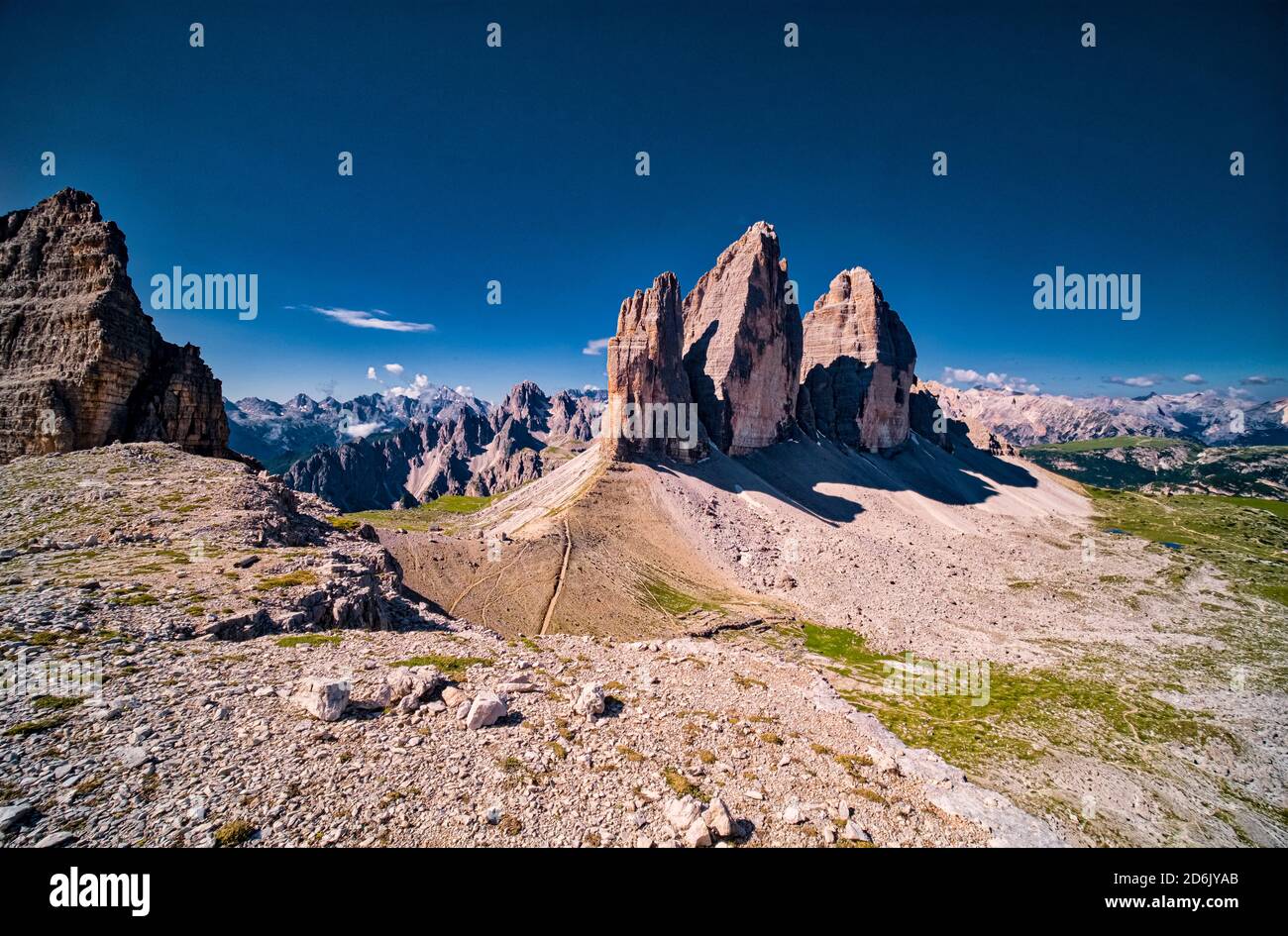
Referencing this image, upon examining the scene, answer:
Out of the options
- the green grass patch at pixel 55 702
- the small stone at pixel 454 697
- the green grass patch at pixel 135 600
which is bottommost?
the small stone at pixel 454 697

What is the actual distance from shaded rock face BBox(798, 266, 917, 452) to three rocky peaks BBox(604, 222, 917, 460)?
293 mm

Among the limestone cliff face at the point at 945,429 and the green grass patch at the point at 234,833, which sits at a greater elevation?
the limestone cliff face at the point at 945,429

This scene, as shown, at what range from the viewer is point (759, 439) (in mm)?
99250

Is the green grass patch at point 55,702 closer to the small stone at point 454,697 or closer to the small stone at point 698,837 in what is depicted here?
the small stone at point 454,697

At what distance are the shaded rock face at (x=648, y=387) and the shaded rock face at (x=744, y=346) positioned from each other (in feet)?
45.0

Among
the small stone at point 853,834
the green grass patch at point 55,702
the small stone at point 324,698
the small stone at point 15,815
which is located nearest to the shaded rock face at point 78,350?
the green grass patch at point 55,702

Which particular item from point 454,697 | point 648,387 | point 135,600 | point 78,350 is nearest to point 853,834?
point 454,697

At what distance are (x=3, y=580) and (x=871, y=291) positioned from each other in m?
150

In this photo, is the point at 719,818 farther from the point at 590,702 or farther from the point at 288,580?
the point at 288,580

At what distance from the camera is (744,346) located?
97.2 meters

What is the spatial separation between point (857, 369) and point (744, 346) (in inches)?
1781

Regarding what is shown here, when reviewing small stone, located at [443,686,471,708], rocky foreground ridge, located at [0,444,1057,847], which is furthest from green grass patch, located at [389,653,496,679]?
small stone, located at [443,686,471,708]

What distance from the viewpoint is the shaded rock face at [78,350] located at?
1325 inches
